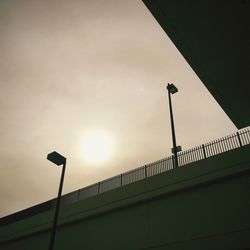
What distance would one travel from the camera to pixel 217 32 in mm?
8273

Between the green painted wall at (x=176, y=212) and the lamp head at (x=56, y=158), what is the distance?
174 inches

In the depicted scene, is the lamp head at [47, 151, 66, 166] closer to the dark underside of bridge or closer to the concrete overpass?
the concrete overpass

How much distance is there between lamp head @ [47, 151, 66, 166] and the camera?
11.5 meters

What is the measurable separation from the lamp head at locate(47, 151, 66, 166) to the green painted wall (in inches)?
174

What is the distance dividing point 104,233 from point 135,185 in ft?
11.1

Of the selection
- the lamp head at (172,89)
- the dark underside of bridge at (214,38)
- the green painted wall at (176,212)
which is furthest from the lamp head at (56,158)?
the lamp head at (172,89)

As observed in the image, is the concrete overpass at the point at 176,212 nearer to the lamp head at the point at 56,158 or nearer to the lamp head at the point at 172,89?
the lamp head at the point at 56,158

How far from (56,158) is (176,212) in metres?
6.27

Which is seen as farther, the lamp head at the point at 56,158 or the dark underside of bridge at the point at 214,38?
the lamp head at the point at 56,158

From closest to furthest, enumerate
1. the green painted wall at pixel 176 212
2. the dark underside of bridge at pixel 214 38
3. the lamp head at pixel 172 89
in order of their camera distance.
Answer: the dark underside of bridge at pixel 214 38 → the green painted wall at pixel 176 212 → the lamp head at pixel 172 89

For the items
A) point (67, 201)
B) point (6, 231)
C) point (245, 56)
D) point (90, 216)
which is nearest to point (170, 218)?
point (90, 216)

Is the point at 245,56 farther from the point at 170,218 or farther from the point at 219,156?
the point at 170,218

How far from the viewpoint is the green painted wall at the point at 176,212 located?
10516 millimetres

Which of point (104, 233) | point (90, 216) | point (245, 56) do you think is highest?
point (245, 56)
